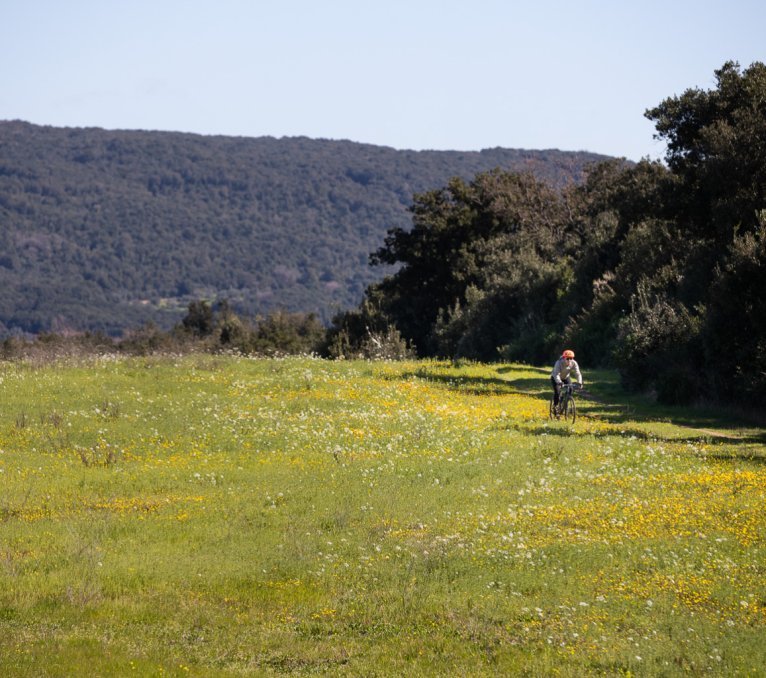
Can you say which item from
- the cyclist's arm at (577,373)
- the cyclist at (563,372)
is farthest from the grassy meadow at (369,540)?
the cyclist's arm at (577,373)

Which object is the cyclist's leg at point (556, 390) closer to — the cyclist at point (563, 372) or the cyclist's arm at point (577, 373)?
the cyclist at point (563, 372)

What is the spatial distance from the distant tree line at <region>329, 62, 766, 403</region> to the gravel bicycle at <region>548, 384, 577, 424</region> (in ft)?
14.8

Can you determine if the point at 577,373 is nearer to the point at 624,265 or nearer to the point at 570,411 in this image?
the point at 570,411

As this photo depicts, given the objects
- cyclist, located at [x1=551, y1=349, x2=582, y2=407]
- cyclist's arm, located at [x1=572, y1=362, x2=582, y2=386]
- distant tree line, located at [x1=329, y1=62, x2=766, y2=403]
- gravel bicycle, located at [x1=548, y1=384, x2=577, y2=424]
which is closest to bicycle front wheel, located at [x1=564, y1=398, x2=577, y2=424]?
gravel bicycle, located at [x1=548, y1=384, x2=577, y2=424]

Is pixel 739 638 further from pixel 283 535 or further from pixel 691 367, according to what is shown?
pixel 691 367

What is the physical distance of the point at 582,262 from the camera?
55656 mm

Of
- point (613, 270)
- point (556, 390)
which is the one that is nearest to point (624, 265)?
point (613, 270)

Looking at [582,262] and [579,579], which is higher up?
[582,262]

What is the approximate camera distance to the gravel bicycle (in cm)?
2834

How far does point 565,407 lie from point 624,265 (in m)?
22.3

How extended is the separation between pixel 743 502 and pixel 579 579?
5209mm

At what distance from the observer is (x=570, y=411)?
29062 millimetres

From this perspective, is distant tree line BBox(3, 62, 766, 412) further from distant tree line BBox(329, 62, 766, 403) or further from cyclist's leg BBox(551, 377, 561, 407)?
cyclist's leg BBox(551, 377, 561, 407)

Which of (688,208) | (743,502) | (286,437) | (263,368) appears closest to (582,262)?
(688,208)
